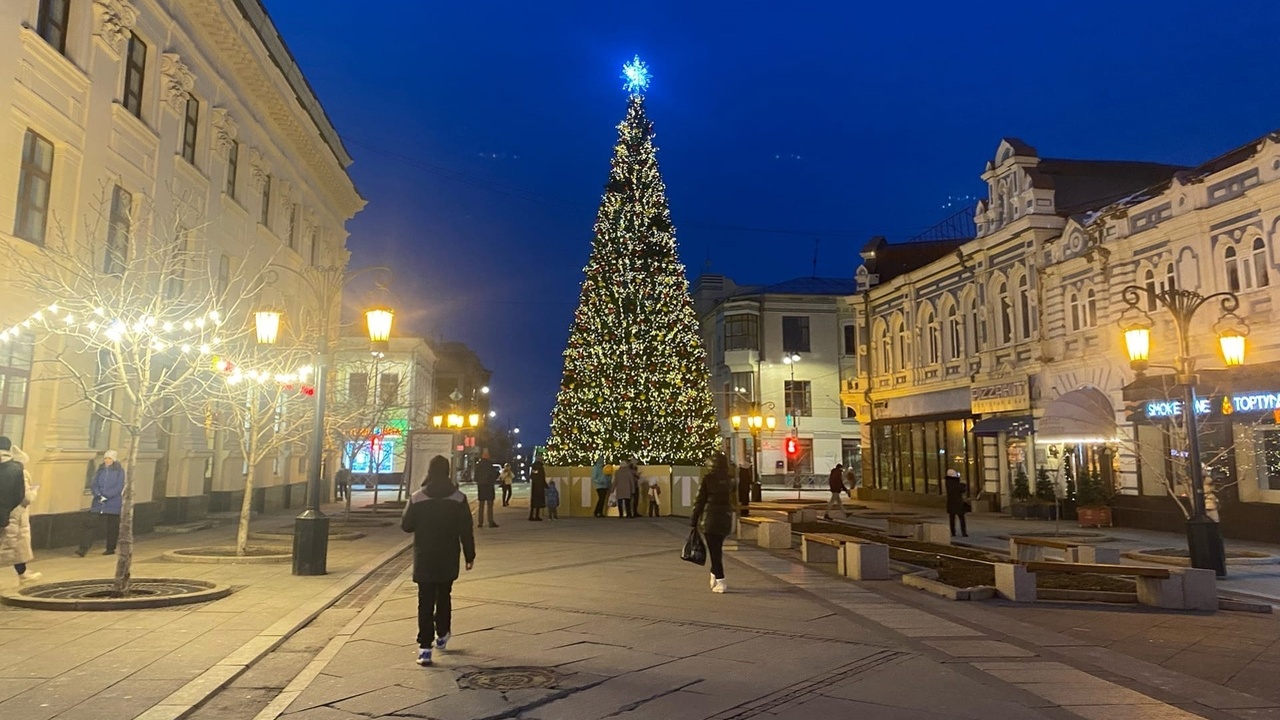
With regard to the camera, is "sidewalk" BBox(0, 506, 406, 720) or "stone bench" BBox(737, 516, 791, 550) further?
"stone bench" BBox(737, 516, 791, 550)

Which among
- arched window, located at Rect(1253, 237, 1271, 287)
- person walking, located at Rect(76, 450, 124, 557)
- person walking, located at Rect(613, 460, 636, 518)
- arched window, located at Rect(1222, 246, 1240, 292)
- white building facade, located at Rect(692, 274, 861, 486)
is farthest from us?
white building facade, located at Rect(692, 274, 861, 486)

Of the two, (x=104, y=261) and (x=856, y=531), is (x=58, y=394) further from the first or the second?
(x=856, y=531)

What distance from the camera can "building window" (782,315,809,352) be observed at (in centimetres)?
5475

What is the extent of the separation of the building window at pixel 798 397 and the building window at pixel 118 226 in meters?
42.0

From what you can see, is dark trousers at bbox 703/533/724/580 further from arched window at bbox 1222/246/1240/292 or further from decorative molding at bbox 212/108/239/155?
decorative molding at bbox 212/108/239/155

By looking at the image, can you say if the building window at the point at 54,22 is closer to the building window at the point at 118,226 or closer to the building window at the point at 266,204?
the building window at the point at 118,226

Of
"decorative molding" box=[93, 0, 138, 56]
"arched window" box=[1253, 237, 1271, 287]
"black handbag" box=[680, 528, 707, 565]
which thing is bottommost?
"black handbag" box=[680, 528, 707, 565]

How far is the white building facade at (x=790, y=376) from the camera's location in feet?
178

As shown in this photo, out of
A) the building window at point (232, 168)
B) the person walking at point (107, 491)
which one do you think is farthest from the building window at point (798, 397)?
the person walking at point (107, 491)

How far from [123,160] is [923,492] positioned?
28.2 m

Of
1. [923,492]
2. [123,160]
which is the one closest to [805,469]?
[923,492]

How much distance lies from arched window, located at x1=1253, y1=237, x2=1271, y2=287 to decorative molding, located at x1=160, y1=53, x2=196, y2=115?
24.3m

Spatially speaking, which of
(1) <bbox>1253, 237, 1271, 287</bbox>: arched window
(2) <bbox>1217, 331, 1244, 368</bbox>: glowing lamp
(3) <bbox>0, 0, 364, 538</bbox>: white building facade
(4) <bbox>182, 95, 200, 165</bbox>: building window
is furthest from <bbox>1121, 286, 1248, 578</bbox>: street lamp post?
(4) <bbox>182, 95, 200, 165</bbox>: building window

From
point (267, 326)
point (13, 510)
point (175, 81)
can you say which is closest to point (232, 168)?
point (175, 81)
